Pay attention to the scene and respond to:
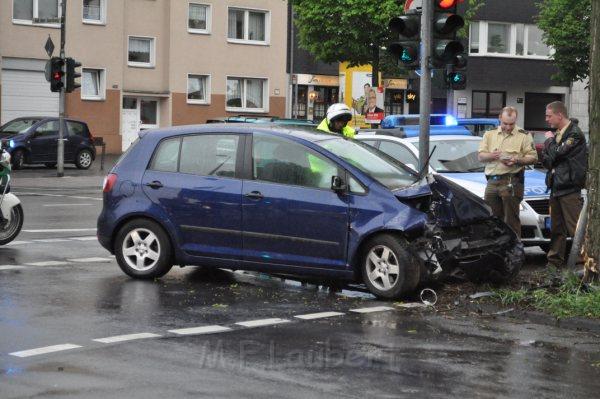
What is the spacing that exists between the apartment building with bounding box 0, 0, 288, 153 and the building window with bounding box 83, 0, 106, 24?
4cm

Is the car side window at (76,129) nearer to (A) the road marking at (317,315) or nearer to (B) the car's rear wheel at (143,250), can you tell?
(B) the car's rear wheel at (143,250)

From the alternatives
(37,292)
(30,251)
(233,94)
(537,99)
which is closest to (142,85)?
(233,94)

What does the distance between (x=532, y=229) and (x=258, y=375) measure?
742cm

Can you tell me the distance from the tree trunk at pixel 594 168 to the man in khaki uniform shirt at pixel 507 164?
8.88 feet

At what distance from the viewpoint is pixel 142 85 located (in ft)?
168

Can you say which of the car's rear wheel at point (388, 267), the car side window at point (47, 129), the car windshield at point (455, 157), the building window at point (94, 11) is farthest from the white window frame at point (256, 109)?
the car's rear wheel at point (388, 267)

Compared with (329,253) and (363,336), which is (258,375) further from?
(329,253)

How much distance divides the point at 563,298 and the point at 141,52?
139ft

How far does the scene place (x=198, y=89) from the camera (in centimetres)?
5275

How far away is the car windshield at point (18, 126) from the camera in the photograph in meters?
37.0

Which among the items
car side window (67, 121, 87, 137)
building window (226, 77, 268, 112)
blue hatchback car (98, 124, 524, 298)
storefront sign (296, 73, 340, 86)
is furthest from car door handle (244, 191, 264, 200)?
storefront sign (296, 73, 340, 86)

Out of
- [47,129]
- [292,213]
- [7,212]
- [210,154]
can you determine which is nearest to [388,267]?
[292,213]

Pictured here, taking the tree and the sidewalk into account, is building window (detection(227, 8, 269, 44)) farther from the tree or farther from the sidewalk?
the sidewalk

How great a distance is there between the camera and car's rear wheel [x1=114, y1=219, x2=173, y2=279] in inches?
485
